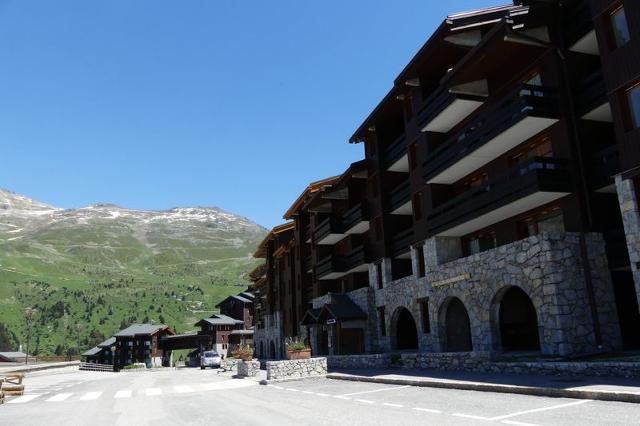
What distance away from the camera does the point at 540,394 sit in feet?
43.2

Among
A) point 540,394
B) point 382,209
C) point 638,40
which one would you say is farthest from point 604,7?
point 382,209

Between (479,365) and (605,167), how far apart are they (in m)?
9.09

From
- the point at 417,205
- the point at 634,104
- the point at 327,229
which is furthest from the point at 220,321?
the point at 634,104

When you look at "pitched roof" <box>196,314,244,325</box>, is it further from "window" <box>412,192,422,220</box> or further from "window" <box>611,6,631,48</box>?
"window" <box>611,6,631,48</box>

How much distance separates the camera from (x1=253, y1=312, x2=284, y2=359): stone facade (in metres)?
60.8

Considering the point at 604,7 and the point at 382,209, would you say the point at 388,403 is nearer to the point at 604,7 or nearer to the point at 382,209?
the point at 604,7

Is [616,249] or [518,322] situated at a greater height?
[616,249]

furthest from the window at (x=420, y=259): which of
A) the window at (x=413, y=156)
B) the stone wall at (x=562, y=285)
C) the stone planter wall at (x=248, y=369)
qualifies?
the stone planter wall at (x=248, y=369)

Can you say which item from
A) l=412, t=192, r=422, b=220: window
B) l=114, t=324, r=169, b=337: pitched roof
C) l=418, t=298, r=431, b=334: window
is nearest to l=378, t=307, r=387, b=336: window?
l=418, t=298, r=431, b=334: window

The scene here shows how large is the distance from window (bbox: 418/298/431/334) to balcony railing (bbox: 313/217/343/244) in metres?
13.2

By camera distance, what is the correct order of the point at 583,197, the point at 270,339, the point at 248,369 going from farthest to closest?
the point at 270,339 → the point at 248,369 → the point at 583,197

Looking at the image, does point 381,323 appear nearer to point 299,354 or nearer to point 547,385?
point 299,354

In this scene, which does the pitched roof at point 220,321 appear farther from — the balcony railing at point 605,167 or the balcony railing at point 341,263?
the balcony railing at point 605,167

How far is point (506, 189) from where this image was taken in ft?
70.8
